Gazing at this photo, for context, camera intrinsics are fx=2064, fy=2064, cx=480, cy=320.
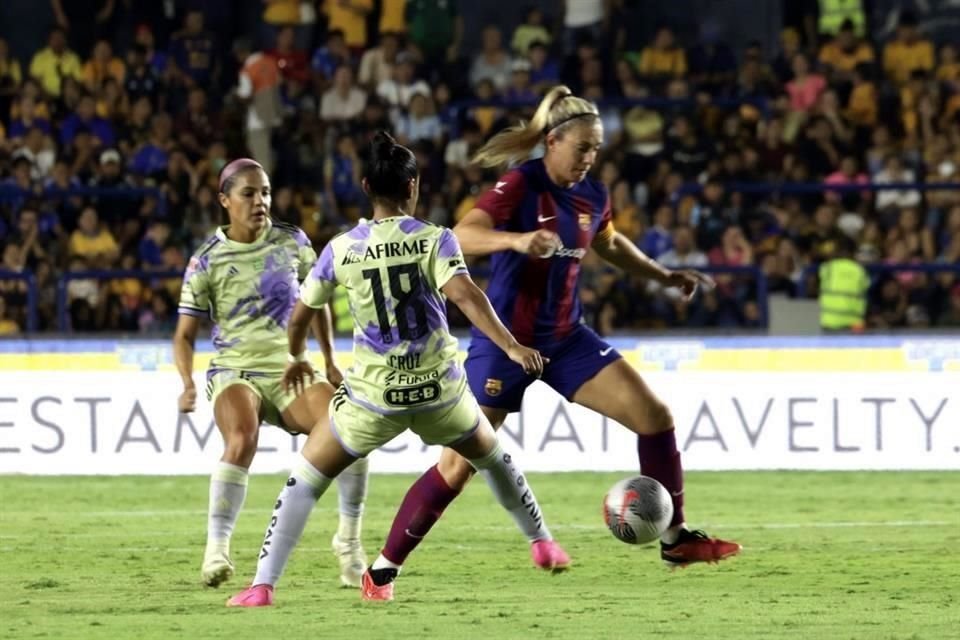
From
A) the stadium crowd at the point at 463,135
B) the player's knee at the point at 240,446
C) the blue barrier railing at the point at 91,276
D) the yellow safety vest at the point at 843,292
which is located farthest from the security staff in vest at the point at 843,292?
the player's knee at the point at 240,446

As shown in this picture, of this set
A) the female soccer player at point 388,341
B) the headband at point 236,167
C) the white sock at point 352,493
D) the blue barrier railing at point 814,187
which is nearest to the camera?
the female soccer player at point 388,341

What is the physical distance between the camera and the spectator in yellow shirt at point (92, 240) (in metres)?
18.6

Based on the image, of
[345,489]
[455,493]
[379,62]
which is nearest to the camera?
[455,493]

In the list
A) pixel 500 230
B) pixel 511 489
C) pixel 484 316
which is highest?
pixel 500 230

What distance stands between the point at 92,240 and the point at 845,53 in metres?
8.22

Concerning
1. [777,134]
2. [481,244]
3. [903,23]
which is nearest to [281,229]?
[481,244]

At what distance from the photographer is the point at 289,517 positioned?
326 inches

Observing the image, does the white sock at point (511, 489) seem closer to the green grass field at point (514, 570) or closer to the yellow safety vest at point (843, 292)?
the green grass field at point (514, 570)

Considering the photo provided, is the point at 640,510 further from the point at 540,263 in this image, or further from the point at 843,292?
the point at 843,292

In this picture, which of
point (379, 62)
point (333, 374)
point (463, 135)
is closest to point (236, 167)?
point (333, 374)

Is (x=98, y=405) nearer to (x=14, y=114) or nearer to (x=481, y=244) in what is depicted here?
(x=14, y=114)

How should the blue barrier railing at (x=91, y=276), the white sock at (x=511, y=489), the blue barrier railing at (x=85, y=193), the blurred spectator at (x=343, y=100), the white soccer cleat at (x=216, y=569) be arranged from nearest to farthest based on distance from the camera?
the white sock at (x=511, y=489), the white soccer cleat at (x=216, y=569), the blue barrier railing at (x=91, y=276), the blue barrier railing at (x=85, y=193), the blurred spectator at (x=343, y=100)

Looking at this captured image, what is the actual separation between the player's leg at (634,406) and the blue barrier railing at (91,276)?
8.72 meters

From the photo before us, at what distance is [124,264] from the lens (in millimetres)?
18594
